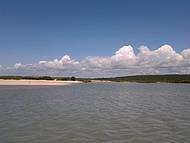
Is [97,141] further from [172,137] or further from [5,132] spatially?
[5,132]

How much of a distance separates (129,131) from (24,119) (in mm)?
9523

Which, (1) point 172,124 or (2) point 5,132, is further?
(1) point 172,124

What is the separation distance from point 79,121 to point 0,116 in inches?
294

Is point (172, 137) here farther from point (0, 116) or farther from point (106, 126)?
point (0, 116)

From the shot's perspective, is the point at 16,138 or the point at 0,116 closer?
the point at 16,138

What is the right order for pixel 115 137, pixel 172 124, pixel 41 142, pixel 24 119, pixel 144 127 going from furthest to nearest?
pixel 24 119 → pixel 172 124 → pixel 144 127 → pixel 115 137 → pixel 41 142

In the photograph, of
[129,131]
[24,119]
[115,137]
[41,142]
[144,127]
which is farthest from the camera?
[24,119]

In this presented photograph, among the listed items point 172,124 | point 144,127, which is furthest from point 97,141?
point 172,124

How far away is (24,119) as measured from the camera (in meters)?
22.6

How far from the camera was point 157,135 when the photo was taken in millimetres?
16953

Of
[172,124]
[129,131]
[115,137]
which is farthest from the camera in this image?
[172,124]

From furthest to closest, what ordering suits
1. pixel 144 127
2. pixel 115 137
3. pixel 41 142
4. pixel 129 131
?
pixel 144 127 < pixel 129 131 < pixel 115 137 < pixel 41 142

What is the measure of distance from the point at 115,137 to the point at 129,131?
7.02 ft

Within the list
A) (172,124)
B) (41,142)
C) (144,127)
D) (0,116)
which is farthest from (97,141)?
(0,116)
